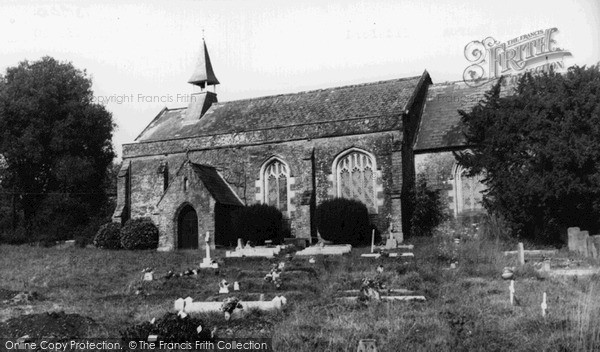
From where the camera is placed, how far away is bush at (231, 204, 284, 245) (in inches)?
1296

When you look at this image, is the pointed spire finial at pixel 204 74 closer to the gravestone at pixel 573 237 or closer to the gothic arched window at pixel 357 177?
the gothic arched window at pixel 357 177

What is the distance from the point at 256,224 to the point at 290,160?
422 centimetres

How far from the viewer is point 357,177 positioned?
3409cm

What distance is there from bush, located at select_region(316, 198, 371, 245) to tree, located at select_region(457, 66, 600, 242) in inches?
210

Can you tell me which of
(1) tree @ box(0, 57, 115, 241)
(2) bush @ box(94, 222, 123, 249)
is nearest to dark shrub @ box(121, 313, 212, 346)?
(2) bush @ box(94, 222, 123, 249)

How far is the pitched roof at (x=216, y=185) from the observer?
3386 centimetres

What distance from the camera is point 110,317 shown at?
1516cm

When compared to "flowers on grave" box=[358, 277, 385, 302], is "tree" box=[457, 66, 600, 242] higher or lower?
higher

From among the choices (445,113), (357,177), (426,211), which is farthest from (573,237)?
(445,113)

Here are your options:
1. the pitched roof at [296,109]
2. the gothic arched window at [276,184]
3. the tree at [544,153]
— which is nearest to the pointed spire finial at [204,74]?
the pitched roof at [296,109]

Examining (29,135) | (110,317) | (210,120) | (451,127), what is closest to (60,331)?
(110,317)

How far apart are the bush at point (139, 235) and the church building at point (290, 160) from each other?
0.84 metres

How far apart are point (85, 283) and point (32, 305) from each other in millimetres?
4048

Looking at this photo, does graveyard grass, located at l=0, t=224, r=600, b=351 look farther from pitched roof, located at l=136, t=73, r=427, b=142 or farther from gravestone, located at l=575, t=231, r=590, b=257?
pitched roof, located at l=136, t=73, r=427, b=142
